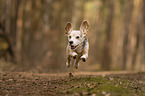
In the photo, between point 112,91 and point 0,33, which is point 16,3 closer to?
point 0,33

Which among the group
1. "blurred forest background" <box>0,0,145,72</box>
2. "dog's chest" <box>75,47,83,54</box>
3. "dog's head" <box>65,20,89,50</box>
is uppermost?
"blurred forest background" <box>0,0,145,72</box>

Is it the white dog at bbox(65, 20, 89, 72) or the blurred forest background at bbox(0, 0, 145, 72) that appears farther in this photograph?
the blurred forest background at bbox(0, 0, 145, 72)

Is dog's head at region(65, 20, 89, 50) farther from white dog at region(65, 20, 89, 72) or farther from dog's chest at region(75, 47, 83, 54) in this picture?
dog's chest at region(75, 47, 83, 54)

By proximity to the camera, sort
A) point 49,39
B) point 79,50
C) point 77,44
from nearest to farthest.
Result: point 77,44
point 79,50
point 49,39

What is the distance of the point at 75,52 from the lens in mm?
7168

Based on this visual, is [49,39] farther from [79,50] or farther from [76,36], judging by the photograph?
[76,36]

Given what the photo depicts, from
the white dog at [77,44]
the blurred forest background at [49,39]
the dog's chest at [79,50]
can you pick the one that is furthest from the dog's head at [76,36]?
the blurred forest background at [49,39]

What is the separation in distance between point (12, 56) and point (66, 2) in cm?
1891

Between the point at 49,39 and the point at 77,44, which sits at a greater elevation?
the point at 49,39

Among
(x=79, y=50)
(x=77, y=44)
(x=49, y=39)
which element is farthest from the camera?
(x=49, y=39)

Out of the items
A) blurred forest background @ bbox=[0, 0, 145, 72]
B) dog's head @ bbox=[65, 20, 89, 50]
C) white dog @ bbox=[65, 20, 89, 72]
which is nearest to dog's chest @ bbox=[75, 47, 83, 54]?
white dog @ bbox=[65, 20, 89, 72]

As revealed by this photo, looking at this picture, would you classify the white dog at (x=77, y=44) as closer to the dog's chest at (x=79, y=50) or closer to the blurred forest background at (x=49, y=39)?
the dog's chest at (x=79, y=50)

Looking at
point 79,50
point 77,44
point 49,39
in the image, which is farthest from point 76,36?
point 49,39

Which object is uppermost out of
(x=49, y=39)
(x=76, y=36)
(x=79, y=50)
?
(x=49, y=39)
